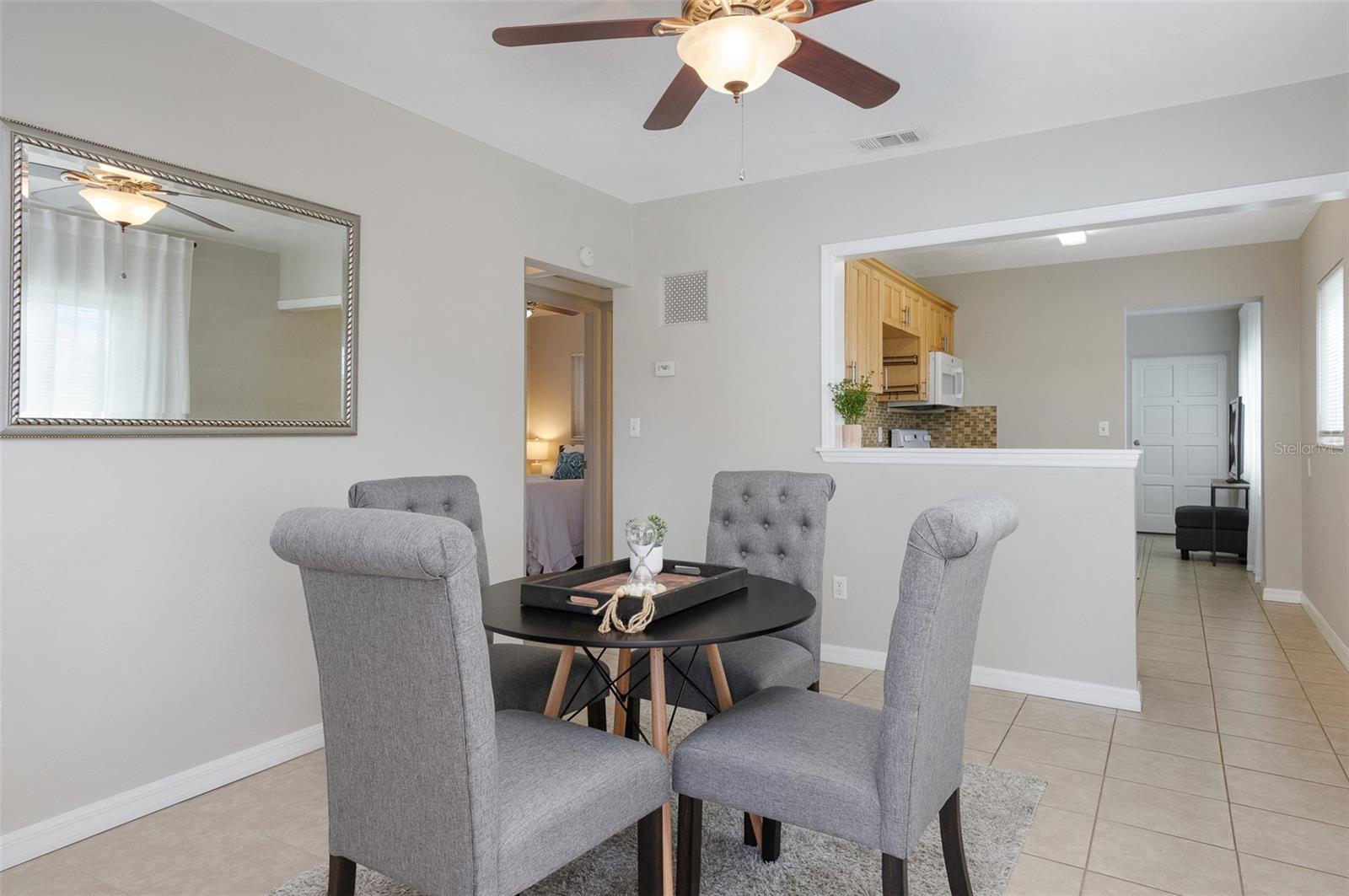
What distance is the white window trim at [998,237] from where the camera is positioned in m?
3.09

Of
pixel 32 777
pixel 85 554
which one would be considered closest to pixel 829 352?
pixel 85 554

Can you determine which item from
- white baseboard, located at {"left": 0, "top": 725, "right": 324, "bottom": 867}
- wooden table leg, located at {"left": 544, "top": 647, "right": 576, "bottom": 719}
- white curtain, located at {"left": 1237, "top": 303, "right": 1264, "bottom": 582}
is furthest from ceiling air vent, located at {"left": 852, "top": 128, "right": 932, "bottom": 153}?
white curtain, located at {"left": 1237, "top": 303, "right": 1264, "bottom": 582}

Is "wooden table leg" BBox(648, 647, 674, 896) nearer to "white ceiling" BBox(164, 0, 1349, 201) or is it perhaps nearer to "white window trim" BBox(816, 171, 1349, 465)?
"white ceiling" BBox(164, 0, 1349, 201)

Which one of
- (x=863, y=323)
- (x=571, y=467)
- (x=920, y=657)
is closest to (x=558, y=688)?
(x=920, y=657)

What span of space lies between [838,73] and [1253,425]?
586 centimetres

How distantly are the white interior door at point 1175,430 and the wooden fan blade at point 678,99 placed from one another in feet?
24.9

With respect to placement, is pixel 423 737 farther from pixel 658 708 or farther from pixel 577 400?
pixel 577 400

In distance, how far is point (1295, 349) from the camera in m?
5.38

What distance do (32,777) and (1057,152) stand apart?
4303mm

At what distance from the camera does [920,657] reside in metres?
1.49

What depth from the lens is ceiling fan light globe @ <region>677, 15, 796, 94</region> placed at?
1912 mm

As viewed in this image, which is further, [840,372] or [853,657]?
[840,372]

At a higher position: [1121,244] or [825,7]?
[1121,244]

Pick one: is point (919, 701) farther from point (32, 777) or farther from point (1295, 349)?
point (1295, 349)
